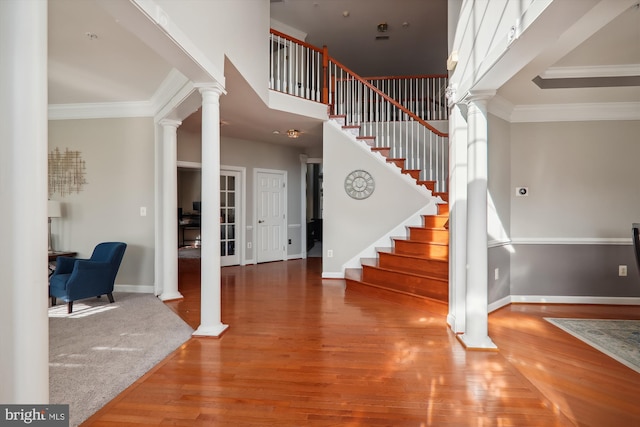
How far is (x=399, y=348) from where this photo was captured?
272 cm

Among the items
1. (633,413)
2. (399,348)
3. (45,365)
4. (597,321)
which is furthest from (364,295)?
(45,365)

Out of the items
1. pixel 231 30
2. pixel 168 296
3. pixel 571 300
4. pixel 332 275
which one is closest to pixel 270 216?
pixel 332 275

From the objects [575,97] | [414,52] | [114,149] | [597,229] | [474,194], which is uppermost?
[414,52]

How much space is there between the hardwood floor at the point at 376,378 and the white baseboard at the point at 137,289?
1.39 meters

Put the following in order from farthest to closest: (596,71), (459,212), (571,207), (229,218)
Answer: (229,218)
(571,207)
(596,71)
(459,212)

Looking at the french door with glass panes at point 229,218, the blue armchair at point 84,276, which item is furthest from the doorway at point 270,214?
the blue armchair at point 84,276

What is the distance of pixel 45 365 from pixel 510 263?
4.36 meters

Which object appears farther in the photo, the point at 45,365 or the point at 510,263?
the point at 510,263

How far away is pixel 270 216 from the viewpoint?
7137 millimetres

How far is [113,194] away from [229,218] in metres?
2.31

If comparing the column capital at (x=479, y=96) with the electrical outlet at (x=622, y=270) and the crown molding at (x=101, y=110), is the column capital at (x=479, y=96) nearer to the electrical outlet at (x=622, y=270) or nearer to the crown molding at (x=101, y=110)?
the electrical outlet at (x=622, y=270)

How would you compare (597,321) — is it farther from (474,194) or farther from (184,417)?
(184,417)

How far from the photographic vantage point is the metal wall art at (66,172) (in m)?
4.71

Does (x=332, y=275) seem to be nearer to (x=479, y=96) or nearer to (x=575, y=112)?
(x=479, y=96)
